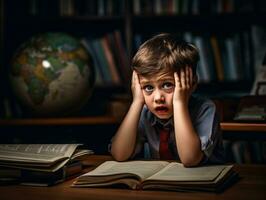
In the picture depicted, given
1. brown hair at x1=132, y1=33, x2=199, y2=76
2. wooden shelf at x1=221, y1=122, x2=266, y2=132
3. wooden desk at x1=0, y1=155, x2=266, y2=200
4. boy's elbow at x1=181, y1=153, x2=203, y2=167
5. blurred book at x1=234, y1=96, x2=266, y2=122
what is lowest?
wooden shelf at x1=221, y1=122, x2=266, y2=132

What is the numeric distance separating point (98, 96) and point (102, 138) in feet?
1.30

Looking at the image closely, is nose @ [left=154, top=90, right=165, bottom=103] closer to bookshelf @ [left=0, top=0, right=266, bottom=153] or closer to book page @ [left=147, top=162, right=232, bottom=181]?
book page @ [left=147, top=162, right=232, bottom=181]

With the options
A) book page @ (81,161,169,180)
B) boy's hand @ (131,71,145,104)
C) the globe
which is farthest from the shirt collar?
the globe

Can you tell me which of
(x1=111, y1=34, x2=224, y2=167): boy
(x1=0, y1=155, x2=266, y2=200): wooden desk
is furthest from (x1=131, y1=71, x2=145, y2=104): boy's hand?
(x1=0, y1=155, x2=266, y2=200): wooden desk

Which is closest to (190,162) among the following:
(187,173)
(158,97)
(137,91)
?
(187,173)

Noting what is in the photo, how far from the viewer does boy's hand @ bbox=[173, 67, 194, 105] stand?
1507mm

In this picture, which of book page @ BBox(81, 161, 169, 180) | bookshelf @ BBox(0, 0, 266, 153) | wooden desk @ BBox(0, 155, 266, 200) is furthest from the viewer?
bookshelf @ BBox(0, 0, 266, 153)

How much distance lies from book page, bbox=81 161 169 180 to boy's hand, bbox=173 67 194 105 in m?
0.21

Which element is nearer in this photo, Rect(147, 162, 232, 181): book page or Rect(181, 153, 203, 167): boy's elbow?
Rect(147, 162, 232, 181): book page

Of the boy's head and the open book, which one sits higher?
the boy's head

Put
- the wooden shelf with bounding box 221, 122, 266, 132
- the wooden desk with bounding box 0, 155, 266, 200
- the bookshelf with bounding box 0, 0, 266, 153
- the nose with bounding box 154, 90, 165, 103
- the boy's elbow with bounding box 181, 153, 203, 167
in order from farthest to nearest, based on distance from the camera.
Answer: the bookshelf with bounding box 0, 0, 266, 153 < the wooden shelf with bounding box 221, 122, 266, 132 < the nose with bounding box 154, 90, 165, 103 < the boy's elbow with bounding box 181, 153, 203, 167 < the wooden desk with bounding box 0, 155, 266, 200

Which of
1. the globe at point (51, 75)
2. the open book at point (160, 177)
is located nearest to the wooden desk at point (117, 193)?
the open book at point (160, 177)

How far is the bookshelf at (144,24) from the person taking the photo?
298cm

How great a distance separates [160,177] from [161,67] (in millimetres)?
428
